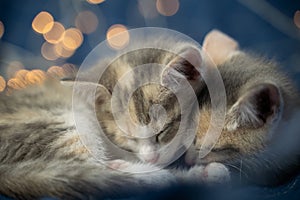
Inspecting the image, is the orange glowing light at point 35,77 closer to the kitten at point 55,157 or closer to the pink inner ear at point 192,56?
the kitten at point 55,157

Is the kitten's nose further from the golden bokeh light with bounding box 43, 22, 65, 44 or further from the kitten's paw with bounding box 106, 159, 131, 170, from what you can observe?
the golden bokeh light with bounding box 43, 22, 65, 44

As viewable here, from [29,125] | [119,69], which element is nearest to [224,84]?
[119,69]

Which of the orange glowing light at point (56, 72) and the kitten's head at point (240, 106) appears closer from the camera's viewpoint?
the kitten's head at point (240, 106)

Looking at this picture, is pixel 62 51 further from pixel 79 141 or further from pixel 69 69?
pixel 79 141

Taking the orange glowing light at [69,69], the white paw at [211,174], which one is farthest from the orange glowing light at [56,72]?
the white paw at [211,174]

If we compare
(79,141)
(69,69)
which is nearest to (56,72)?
(69,69)

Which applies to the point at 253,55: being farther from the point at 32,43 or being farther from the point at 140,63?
the point at 32,43
